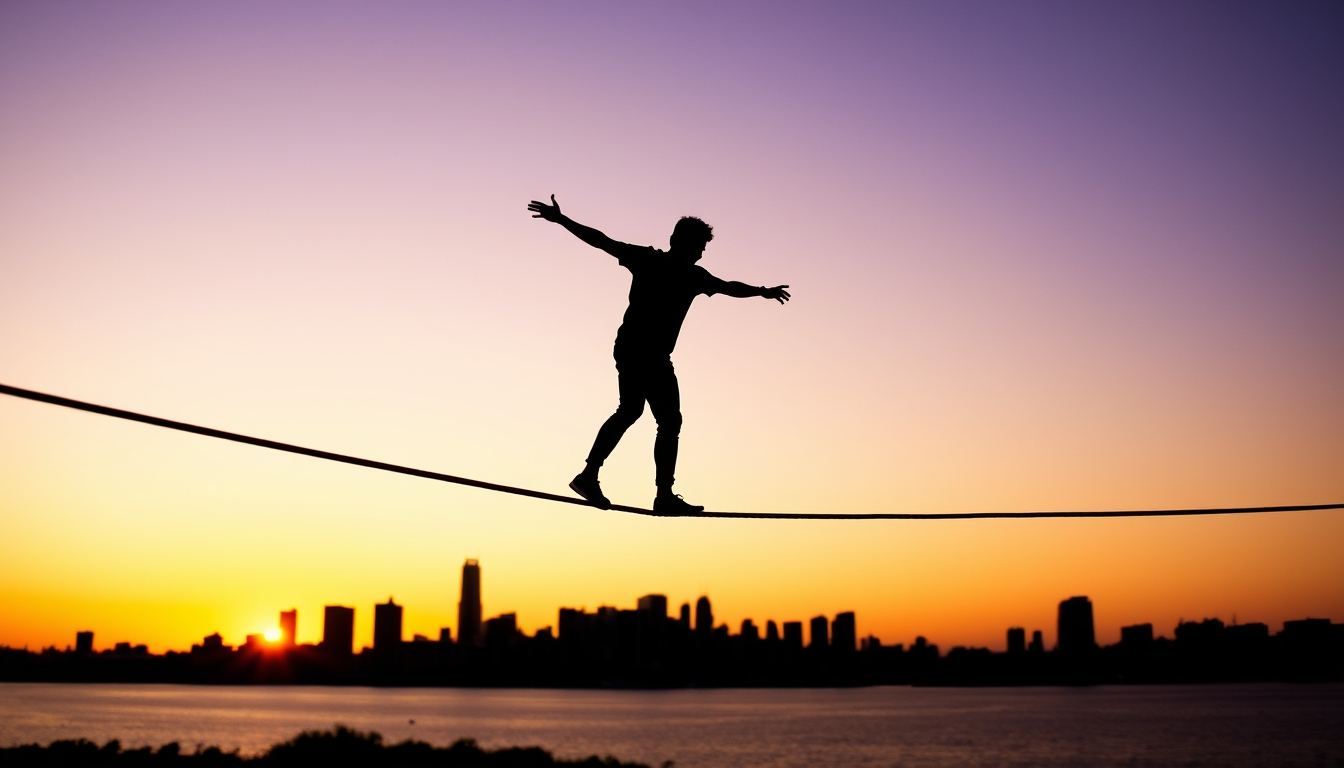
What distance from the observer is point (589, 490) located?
7406 millimetres

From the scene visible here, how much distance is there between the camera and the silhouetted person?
721cm

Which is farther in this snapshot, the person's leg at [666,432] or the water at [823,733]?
the water at [823,733]

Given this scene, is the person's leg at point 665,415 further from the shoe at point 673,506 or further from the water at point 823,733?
the water at point 823,733

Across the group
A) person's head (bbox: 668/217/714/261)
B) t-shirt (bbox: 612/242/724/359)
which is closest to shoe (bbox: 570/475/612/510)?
t-shirt (bbox: 612/242/724/359)

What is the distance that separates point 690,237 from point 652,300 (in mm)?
524

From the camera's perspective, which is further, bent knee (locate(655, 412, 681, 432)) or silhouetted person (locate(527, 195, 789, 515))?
bent knee (locate(655, 412, 681, 432))

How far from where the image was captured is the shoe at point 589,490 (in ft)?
24.1

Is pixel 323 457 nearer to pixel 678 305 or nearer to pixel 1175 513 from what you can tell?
pixel 678 305

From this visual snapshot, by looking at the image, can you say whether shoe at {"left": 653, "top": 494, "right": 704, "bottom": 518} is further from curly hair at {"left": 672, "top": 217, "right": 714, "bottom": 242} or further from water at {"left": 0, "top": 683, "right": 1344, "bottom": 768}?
water at {"left": 0, "top": 683, "right": 1344, "bottom": 768}

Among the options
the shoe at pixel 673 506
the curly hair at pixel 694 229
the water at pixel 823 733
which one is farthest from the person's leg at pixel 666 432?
the water at pixel 823 733

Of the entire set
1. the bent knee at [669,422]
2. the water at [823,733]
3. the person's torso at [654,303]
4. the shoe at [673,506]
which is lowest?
the water at [823,733]

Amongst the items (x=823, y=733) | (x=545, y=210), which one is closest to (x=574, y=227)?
(x=545, y=210)

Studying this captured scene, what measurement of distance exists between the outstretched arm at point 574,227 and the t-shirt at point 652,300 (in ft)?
0.54

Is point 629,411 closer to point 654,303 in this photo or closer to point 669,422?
point 669,422
